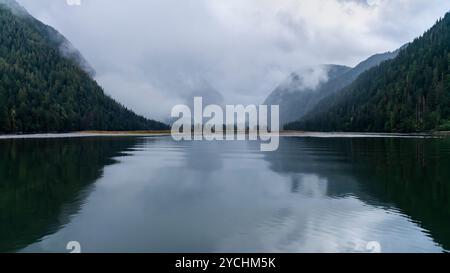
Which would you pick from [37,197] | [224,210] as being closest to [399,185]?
[224,210]

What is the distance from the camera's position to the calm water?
19.5 m

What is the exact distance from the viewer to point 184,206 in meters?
27.9

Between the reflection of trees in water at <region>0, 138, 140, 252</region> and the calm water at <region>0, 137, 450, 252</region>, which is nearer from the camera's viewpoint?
the calm water at <region>0, 137, 450, 252</region>

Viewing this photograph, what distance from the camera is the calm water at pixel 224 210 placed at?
769 inches

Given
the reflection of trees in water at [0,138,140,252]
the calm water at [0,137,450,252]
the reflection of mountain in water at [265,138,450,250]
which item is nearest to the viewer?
the calm water at [0,137,450,252]

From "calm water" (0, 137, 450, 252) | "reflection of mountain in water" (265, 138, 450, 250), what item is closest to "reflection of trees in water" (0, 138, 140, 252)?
"calm water" (0, 137, 450, 252)

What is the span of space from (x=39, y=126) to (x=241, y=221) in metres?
201

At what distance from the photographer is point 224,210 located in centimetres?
2684

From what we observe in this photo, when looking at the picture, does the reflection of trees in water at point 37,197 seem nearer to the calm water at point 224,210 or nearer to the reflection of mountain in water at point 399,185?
the calm water at point 224,210

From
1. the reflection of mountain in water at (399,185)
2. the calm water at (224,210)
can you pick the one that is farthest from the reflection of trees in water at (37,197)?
the reflection of mountain in water at (399,185)

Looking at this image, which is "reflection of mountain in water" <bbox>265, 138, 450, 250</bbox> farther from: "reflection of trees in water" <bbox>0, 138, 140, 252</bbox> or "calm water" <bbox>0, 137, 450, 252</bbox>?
"reflection of trees in water" <bbox>0, 138, 140, 252</bbox>
